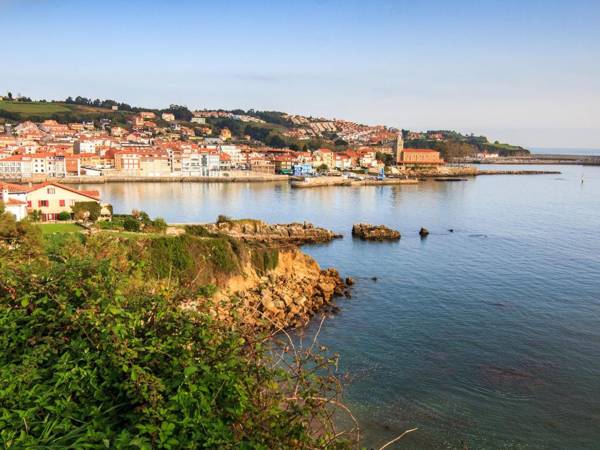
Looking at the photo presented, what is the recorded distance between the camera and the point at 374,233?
29.2 m

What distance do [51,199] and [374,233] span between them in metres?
17.8

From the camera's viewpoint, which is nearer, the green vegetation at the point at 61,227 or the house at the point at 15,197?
the green vegetation at the point at 61,227

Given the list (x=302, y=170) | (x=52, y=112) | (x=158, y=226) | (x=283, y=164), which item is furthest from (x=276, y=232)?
(x=52, y=112)

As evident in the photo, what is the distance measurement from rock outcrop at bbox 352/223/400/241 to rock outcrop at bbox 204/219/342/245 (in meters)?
1.27

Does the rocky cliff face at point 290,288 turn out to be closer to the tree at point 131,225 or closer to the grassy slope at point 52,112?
the tree at point 131,225

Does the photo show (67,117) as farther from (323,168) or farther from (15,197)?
(15,197)

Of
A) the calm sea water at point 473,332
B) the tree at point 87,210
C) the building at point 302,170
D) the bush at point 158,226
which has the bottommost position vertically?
the calm sea water at point 473,332

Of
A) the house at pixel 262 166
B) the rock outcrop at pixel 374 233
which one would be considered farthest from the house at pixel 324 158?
the rock outcrop at pixel 374 233

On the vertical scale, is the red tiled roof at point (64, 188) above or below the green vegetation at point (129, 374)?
below

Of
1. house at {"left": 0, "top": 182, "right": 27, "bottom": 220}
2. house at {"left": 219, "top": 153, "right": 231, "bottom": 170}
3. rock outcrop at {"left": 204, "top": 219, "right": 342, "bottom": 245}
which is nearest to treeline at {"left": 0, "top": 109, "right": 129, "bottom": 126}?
house at {"left": 219, "top": 153, "right": 231, "bottom": 170}

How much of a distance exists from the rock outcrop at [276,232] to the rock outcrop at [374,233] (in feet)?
4.17

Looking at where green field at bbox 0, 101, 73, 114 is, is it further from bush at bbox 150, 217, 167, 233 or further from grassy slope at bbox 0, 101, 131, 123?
bush at bbox 150, 217, 167, 233

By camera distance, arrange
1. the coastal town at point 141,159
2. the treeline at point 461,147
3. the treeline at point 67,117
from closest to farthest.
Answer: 1. the coastal town at point 141,159
2. the treeline at point 67,117
3. the treeline at point 461,147

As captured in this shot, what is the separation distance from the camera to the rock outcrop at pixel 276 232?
27891 millimetres
